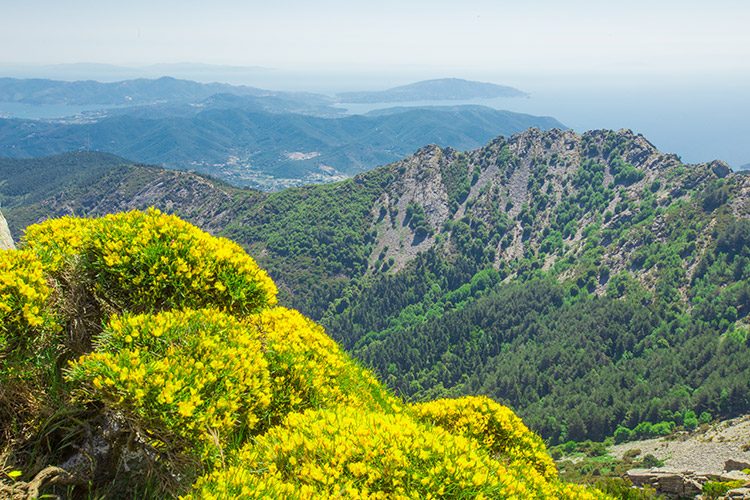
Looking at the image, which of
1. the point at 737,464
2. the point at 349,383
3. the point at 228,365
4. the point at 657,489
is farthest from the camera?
the point at 737,464

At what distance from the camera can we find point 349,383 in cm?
805

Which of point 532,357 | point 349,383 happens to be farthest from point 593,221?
point 349,383

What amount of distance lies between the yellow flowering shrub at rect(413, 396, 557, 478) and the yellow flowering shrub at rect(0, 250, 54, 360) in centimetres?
832

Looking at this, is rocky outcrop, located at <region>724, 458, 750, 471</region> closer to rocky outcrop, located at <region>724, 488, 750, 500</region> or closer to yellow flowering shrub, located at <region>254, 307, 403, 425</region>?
rocky outcrop, located at <region>724, 488, 750, 500</region>

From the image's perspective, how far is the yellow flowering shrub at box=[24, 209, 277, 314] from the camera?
662 centimetres

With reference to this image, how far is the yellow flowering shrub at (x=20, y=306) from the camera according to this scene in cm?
500

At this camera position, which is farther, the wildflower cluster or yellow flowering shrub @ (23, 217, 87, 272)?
yellow flowering shrub @ (23, 217, 87, 272)

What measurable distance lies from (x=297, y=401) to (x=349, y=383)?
163cm

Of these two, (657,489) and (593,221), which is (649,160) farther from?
(657,489)

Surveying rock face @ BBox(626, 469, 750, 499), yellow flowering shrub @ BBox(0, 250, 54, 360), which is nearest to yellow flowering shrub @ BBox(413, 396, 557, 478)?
yellow flowering shrub @ BBox(0, 250, 54, 360)

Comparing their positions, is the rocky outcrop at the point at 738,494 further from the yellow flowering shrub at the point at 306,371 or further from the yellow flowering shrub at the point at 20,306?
the yellow flowering shrub at the point at 20,306

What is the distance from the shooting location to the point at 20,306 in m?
5.13

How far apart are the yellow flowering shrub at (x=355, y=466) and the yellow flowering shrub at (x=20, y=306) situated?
2957 mm

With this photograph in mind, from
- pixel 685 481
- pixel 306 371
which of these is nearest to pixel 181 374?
pixel 306 371
